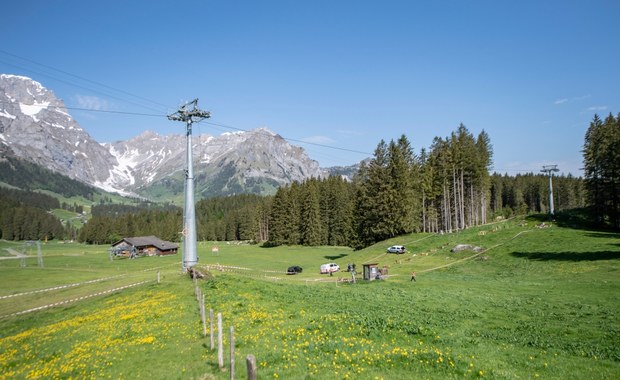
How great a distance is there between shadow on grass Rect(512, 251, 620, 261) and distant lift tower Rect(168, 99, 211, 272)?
42.8 m

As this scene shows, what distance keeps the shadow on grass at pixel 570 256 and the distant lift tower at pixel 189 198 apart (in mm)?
42808

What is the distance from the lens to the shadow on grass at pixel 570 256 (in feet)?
147

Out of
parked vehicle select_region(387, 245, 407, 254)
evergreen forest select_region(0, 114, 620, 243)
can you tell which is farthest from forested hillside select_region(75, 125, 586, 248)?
parked vehicle select_region(387, 245, 407, 254)

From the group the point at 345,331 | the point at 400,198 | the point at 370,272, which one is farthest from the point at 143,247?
the point at 345,331

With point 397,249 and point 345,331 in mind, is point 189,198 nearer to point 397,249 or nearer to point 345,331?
point 345,331

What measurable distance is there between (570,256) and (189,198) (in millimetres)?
46833

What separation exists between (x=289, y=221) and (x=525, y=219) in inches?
2743

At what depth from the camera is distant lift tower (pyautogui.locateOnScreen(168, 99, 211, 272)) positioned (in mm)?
40781

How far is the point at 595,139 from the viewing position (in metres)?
83.1

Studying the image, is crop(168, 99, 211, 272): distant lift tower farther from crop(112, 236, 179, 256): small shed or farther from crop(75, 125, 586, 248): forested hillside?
crop(112, 236, 179, 256): small shed

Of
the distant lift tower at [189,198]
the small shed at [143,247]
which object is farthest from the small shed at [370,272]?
the small shed at [143,247]

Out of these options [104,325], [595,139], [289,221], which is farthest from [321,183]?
[104,325]

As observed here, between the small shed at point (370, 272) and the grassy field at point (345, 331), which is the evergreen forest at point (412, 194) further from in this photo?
the grassy field at point (345, 331)

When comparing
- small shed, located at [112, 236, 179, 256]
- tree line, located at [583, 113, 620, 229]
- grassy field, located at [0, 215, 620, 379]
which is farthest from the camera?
small shed, located at [112, 236, 179, 256]
